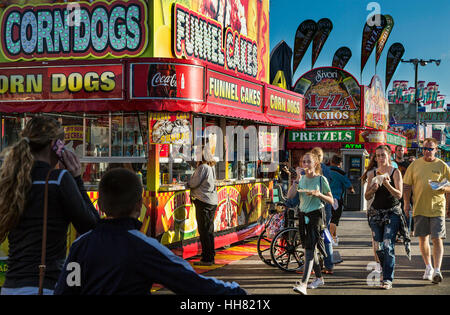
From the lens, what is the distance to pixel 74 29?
374 inches

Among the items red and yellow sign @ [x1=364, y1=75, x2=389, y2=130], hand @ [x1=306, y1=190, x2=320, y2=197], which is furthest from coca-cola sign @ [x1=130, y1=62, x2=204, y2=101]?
red and yellow sign @ [x1=364, y1=75, x2=389, y2=130]

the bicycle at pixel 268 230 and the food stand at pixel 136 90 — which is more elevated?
the food stand at pixel 136 90

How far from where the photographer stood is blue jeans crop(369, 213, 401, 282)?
23.7ft

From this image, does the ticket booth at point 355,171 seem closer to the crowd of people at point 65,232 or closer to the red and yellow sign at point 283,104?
the red and yellow sign at point 283,104

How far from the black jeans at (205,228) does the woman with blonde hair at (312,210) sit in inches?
89.2

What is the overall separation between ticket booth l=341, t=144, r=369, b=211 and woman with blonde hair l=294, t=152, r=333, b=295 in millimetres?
12438

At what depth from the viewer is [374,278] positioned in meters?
7.88

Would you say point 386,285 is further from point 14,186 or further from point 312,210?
point 14,186

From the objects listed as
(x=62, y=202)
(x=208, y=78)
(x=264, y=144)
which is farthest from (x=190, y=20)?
(x=62, y=202)

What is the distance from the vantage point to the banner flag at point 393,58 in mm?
35406

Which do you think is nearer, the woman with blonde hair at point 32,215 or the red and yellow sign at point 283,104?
the woman with blonde hair at point 32,215

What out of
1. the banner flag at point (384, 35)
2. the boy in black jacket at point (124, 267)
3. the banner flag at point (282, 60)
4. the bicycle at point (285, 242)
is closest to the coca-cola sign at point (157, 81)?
the bicycle at point (285, 242)

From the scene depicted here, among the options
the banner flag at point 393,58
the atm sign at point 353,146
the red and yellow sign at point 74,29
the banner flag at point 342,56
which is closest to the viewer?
the red and yellow sign at point 74,29

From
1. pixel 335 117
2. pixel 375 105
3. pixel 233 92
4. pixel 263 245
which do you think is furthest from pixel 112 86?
pixel 375 105
